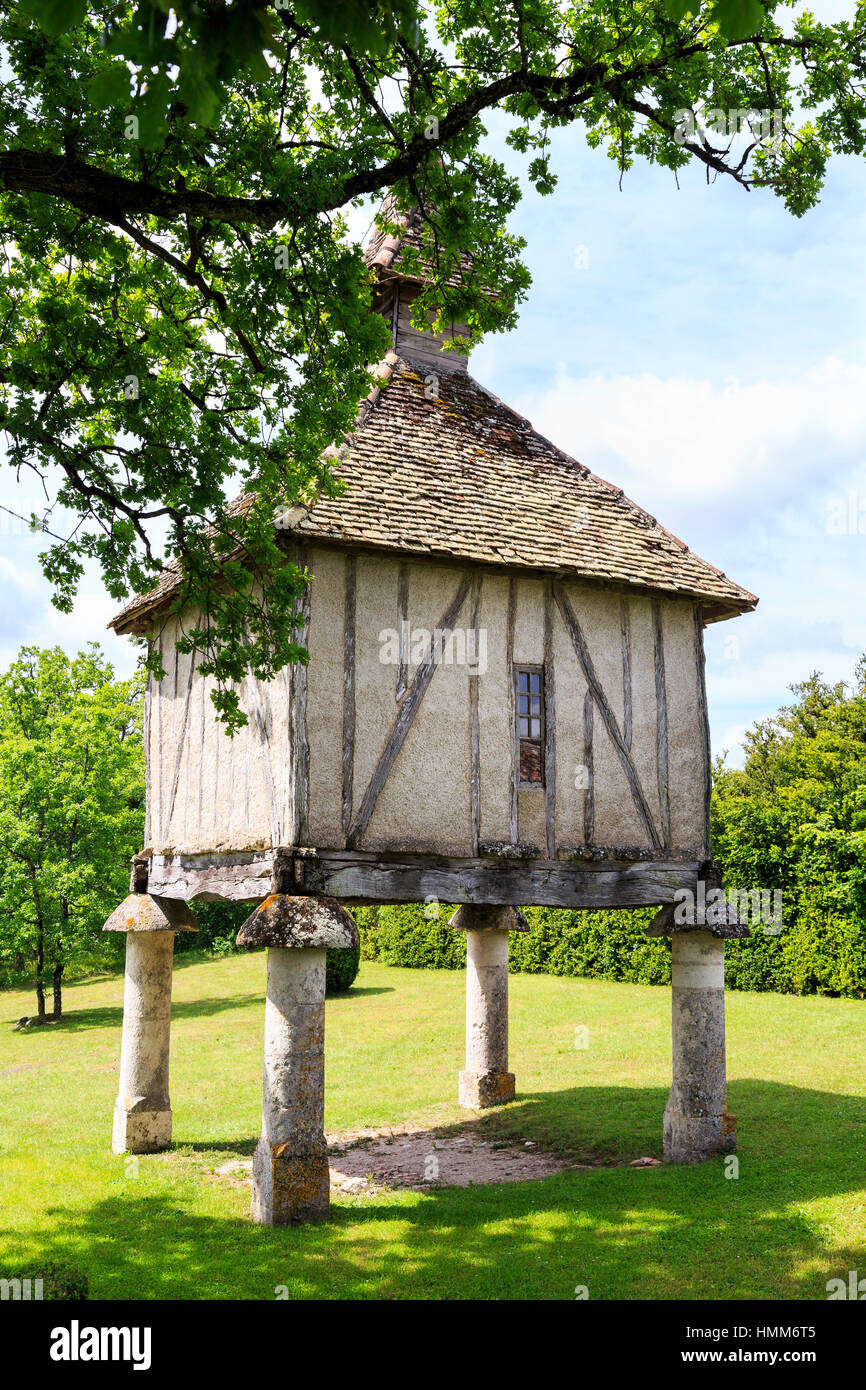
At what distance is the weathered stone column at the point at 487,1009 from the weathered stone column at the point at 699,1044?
4.18 m

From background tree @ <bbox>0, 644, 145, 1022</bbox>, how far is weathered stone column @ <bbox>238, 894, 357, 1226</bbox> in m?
16.7

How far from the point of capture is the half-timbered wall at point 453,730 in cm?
1013

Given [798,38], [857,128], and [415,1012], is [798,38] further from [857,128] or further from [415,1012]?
[415,1012]

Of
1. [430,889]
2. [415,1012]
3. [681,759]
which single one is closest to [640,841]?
[681,759]

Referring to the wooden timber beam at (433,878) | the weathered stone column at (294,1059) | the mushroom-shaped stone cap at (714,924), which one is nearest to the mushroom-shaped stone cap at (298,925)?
the weathered stone column at (294,1059)

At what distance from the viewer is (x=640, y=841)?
11.6m

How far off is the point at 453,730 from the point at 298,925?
2.60 meters

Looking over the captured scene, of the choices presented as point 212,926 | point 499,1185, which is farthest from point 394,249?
point 212,926

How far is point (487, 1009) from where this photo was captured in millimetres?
15703

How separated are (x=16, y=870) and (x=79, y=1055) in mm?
5537

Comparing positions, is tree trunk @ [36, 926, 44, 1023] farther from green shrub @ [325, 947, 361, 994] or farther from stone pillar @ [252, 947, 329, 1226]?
stone pillar @ [252, 947, 329, 1226]

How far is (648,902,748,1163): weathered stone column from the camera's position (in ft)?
37.3

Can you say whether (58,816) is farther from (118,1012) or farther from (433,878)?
(433,878)

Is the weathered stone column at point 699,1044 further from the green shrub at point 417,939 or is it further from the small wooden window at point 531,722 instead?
the green shrub at point 417,939
